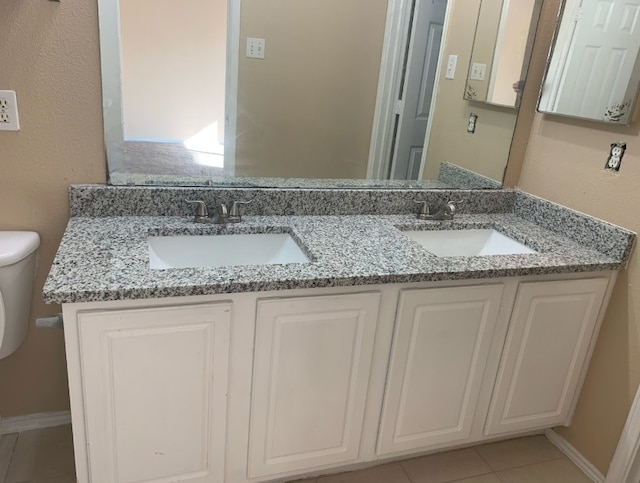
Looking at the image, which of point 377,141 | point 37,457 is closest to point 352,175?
point 377,141

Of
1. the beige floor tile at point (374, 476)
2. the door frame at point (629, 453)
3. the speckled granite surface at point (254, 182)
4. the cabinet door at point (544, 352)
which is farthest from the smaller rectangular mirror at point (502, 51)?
the beige floor tile at point (374, 476)

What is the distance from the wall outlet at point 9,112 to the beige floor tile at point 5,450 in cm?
109

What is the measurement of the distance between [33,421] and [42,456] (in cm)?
16

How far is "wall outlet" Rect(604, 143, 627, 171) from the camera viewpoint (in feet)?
5.37

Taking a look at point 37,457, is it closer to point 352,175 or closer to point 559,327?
point 352,175

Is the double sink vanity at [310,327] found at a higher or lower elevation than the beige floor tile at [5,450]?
higher

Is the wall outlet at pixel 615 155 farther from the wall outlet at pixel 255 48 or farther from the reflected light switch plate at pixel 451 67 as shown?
the wall outlet at pixel 255 48

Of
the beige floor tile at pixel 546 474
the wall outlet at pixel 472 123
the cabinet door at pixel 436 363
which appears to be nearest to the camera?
the cabinet door at pixel 436 363

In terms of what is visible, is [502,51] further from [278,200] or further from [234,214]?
[234,214]

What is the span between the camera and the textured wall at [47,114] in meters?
1.38

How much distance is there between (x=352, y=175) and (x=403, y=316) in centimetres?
68

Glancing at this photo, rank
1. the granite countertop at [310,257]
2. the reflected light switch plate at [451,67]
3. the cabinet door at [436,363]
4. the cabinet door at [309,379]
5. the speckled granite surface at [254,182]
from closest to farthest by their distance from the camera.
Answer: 1. the granite countertop at [310,257]
2. the cabinet door at [309,379]
3. the cabinet door at [436,363]
4. the speckled granite surface at [254,182]
5. the reflected light switch plate at [451,67]

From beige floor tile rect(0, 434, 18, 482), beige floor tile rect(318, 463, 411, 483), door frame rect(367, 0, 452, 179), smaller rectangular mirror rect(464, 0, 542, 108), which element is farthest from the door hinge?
beige floor tile rect(0, 434, 18, 482)

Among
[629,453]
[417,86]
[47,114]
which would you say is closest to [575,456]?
[629,453]
